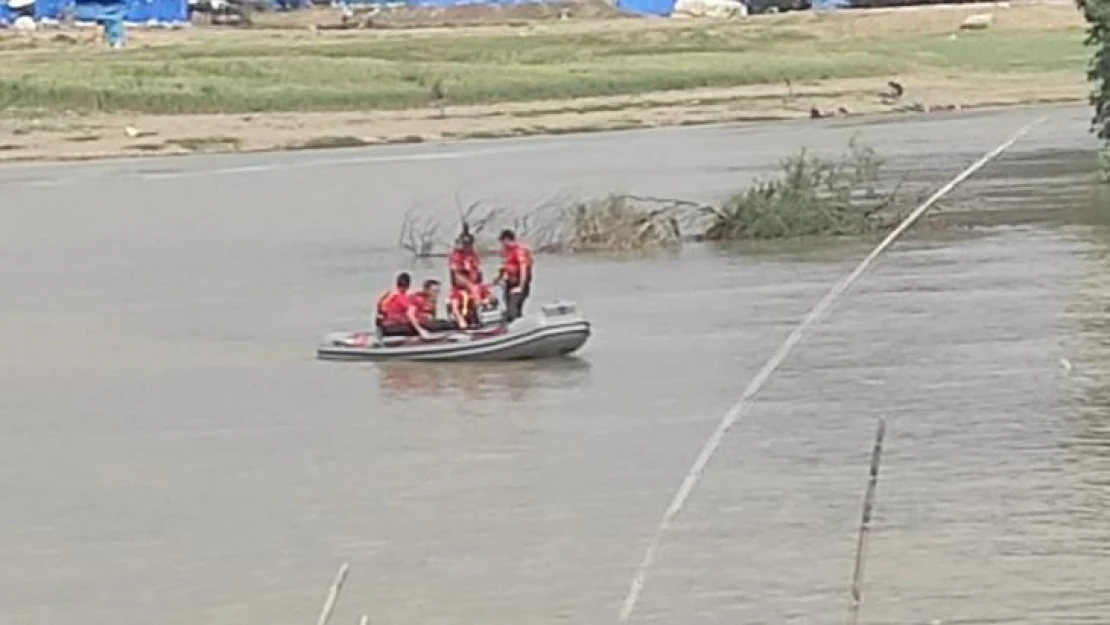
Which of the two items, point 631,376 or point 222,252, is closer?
point 631,376

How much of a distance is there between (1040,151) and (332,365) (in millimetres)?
28204

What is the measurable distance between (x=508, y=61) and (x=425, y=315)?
2008 inches

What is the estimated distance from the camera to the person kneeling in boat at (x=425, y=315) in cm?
2662

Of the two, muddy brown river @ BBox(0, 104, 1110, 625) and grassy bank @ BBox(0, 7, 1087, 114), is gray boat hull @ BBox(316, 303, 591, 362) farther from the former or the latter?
grassy bank @ BBox(0, 7, 1087, 114)

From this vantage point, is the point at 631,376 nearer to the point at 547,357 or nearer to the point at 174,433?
the point at 547,357

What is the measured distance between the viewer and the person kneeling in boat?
26625mm

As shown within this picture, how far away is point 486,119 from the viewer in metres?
66.8

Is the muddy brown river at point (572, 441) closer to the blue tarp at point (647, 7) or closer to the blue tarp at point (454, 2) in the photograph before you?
the blue tarp at point (454, 2)

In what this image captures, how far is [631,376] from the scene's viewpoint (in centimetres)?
2544

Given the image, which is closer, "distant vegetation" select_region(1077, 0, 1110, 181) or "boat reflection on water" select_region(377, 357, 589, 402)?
"boat reflection on water" select_region(377, 357, 589, 402)

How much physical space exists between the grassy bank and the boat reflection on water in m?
40.4

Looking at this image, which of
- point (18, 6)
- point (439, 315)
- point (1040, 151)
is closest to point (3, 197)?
point (1040, 151)

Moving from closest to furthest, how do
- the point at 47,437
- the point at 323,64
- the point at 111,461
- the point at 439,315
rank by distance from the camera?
the point at 111,461
the point at 47,437
the point at 439,315
the point at 323,64

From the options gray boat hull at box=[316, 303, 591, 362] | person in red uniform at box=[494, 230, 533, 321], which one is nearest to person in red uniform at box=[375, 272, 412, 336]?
gray boat hull at box=[316, 303, 591, 362]
